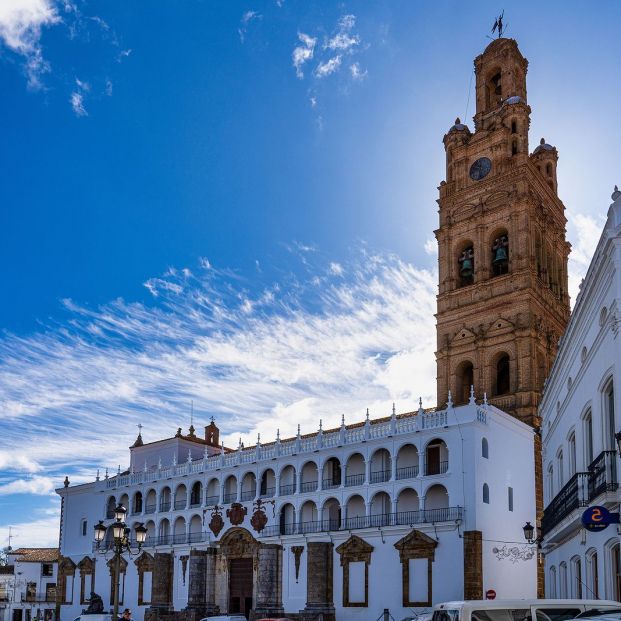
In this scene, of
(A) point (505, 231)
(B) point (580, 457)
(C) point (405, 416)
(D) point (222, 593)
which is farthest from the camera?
(A) point (505, 231)

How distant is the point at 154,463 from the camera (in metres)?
58.1

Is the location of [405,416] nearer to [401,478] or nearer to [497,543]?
[401,478]

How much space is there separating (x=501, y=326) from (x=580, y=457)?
25953 mm

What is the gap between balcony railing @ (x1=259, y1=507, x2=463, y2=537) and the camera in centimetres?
3684

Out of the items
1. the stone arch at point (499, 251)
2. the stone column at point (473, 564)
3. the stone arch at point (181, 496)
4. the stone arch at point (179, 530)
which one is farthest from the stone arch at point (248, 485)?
the stone arch at point (499, 251)

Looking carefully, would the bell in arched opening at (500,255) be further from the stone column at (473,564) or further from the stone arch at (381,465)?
the stone column at (473,564)

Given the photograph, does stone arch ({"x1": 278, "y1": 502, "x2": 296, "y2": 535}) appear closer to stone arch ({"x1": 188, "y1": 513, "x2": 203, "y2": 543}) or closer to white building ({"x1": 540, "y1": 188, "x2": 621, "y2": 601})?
stone arch ({"x1": 188, "y1": 513, "x2": 203, "y2": 543})

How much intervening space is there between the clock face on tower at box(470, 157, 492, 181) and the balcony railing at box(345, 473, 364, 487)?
70.2 ft

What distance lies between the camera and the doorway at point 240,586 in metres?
44.8

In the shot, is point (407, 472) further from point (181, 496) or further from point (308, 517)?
point (181, 496)

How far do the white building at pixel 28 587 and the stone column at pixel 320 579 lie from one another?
33610 mm

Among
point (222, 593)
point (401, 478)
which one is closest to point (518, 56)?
point (401, 478)

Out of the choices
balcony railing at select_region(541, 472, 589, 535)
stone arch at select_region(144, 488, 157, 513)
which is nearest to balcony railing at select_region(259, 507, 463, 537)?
balcony railing at select_region(541, 472, 589, 535)

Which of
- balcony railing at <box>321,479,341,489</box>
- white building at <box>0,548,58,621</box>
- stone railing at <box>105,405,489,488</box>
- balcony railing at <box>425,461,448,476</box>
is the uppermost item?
stone railing at <box>105,405,489,488</box>
